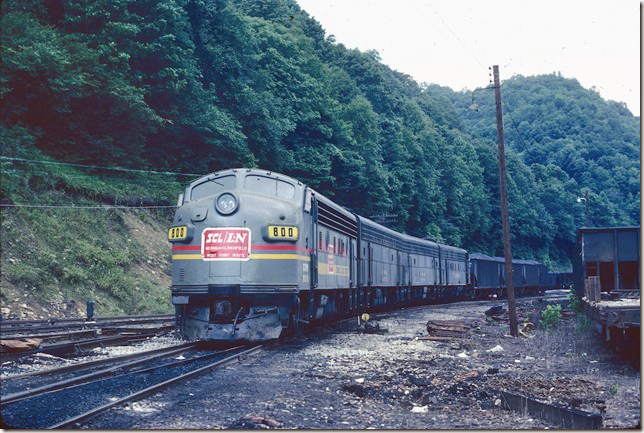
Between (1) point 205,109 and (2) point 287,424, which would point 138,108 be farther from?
(2) point 287,424

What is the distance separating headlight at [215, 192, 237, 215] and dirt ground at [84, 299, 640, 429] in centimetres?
323

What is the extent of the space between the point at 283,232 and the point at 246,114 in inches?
1063

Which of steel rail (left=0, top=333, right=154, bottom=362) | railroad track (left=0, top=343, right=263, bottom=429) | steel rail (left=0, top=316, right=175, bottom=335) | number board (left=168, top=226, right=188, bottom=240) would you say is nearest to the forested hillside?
steel rail (left=0, top=316, right=175, bottom=335)

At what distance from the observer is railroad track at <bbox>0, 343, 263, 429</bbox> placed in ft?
24.8

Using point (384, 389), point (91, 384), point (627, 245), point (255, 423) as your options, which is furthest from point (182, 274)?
point (627, 245)

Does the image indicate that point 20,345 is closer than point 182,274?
Yes

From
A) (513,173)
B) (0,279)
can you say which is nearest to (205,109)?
(0,279)

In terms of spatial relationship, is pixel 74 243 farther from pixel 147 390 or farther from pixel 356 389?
pixel 356 389

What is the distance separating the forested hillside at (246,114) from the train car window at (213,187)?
12350mm

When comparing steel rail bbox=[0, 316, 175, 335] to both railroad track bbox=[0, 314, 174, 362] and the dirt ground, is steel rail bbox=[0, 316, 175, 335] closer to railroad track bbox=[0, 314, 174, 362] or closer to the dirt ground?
railroad track bbox=[0, 314, 174, 362]

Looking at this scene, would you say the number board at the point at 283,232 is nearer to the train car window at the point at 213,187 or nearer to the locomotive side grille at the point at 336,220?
the train car window at the point at 213,187

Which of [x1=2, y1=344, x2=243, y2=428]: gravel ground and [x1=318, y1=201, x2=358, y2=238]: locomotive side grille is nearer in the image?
[x1=2, y1=344, x2=243, y2=428]: gravel ground

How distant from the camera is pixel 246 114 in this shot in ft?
132

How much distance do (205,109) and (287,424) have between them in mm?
30161
